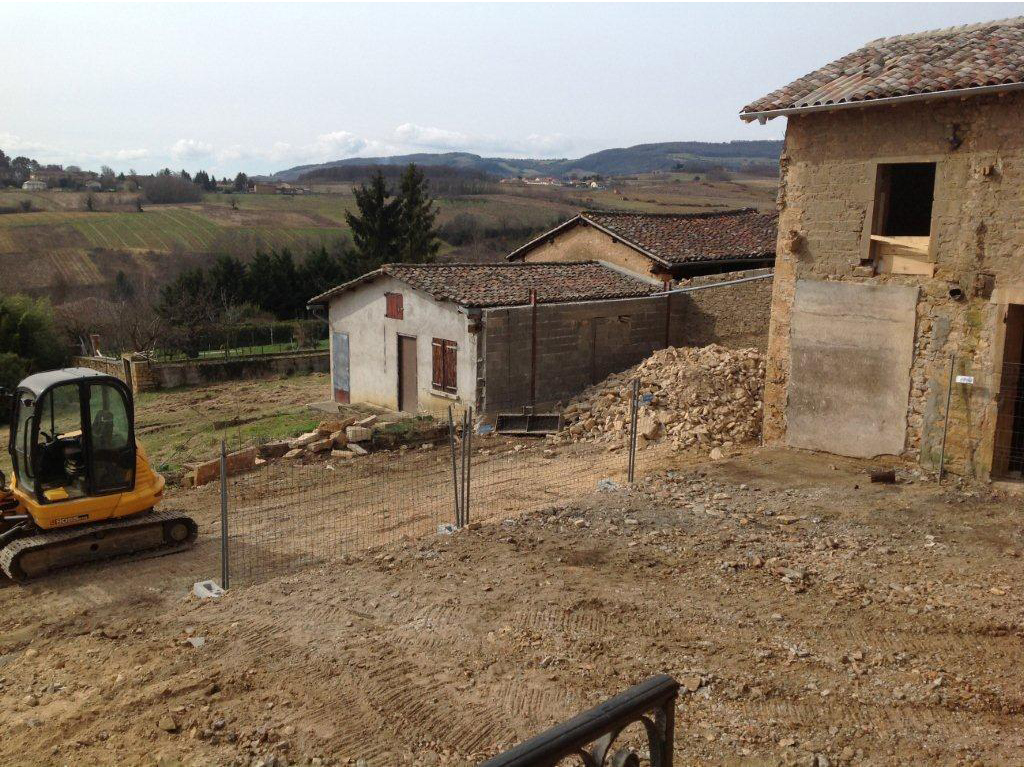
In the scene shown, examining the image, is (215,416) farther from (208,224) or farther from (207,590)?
(208,224)

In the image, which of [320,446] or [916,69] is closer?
[916,69]

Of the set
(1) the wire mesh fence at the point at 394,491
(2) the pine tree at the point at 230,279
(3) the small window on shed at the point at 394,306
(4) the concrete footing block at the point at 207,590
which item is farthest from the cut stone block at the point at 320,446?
(2) the pine tree at the point at 230,279

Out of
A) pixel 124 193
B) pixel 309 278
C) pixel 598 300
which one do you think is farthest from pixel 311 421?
pixel 124 193

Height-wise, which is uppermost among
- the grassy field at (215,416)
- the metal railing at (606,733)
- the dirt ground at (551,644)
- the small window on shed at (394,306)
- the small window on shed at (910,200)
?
the small window on shed at (910,200)

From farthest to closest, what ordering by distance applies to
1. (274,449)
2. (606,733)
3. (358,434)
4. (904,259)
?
1. (358,434)
2. (274,449)
3. (904,259)
4. (606,733)

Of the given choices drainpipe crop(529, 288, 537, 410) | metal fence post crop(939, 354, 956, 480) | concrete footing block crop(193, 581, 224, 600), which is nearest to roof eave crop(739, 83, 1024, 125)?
metal fence post crop(939, 354, 956, 480)

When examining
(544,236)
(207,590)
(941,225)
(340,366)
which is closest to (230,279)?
(340,366)

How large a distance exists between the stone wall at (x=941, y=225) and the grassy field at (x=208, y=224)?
38.6m

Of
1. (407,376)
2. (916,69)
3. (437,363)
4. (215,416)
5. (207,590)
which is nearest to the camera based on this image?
(207,590)

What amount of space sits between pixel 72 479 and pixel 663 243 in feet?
55.4

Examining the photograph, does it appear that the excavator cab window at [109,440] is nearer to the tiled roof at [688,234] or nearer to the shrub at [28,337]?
the tiled roof at [688,234]

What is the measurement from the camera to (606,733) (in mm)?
2510

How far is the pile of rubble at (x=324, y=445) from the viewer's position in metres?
16.4

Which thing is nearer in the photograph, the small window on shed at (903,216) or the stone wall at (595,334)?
the small window on shed at (903,216)
